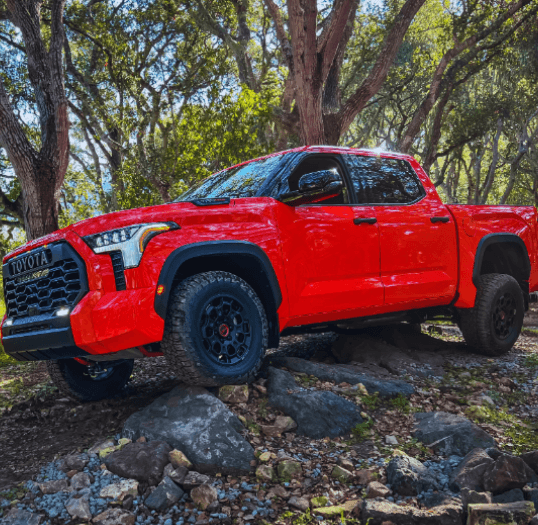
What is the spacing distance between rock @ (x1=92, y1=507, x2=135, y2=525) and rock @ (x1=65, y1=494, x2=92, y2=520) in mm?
74

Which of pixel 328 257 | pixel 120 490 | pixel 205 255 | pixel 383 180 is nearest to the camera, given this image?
pixel 120 490

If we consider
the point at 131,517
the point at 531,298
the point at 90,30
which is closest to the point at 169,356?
the point at 131,517

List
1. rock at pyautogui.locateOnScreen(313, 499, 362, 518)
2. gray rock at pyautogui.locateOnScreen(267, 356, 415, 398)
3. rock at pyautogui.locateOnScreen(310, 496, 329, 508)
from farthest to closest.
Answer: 1. gray rock at pyautogui.locateOnScreen(267, 356, 415, 398)
2. rock at pyautogui.locateOnScreen(310, 496, 329, 508)
3. rock at pyautogui.locateOnScreen(313, 499, 362, 518)

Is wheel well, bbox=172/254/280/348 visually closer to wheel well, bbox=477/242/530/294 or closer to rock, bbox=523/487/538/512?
rock, bbox=523/487/538/512

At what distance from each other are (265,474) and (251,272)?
1.51 meters

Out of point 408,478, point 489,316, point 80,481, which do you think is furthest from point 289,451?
point 489,316

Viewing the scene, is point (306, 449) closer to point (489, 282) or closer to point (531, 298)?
point (489, 282)

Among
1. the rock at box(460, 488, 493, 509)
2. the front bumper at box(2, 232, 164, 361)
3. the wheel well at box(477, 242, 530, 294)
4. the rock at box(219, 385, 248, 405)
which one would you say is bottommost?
the rock at box(460, 488, 493, 509)

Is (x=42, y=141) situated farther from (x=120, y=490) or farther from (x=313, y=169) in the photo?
(x=120, y=490)

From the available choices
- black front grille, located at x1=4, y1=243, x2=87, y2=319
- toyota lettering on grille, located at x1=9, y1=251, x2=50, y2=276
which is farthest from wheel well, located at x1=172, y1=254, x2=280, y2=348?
toyota lettering on grille, located at x1=9, y1=251, x2=50, y2=276

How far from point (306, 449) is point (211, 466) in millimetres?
665

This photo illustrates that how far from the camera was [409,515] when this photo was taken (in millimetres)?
2750

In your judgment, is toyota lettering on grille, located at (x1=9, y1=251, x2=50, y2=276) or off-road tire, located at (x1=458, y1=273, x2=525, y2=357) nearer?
toyota lettering on grille, located at (x1=9, y1=251, x2=50, y2=276)

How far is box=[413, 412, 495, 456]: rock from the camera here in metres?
3.62
